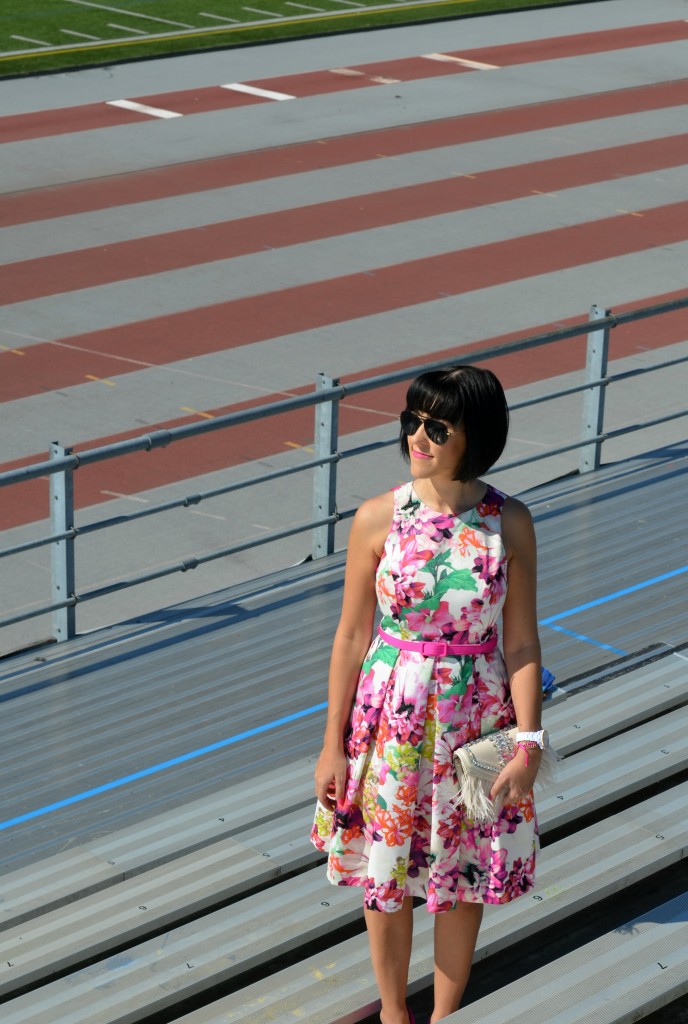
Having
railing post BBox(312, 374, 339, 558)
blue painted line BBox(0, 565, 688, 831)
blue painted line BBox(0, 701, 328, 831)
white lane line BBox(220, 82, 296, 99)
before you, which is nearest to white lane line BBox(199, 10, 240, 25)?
white lane line BBox(220, 82, 296, 99)

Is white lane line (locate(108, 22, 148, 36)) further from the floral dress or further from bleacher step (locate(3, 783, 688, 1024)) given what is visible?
the floral dress

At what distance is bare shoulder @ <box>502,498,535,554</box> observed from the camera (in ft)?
12.3

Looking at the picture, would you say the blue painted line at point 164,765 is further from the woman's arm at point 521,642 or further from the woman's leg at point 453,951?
the woman's arm at point 521,642

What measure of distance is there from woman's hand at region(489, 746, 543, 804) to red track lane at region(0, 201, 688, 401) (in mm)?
10537

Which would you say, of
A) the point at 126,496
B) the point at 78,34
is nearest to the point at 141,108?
the point at 78,34

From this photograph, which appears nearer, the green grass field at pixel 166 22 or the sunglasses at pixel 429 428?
the sunglasses at pixel 429 428

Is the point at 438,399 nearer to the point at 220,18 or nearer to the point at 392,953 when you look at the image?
the point at 392,953

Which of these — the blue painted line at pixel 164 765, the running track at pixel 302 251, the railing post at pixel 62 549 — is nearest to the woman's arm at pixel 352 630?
the blue painted line at pixel 164 765

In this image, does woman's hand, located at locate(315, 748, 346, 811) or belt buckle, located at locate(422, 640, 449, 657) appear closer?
belt buckle, located at locate(422, 640, 449, 657)

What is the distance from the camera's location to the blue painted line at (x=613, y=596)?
273 inches

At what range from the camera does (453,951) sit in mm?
3977

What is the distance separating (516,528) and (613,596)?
353 centimetres

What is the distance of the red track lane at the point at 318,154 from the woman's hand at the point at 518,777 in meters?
16.0

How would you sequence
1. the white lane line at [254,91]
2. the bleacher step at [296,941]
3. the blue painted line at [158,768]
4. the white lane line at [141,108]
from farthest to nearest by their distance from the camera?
the white lane line at [254,91], the white lane line at [141,108], the blue painted line at [158,768], the bleacher step at [296,941]
